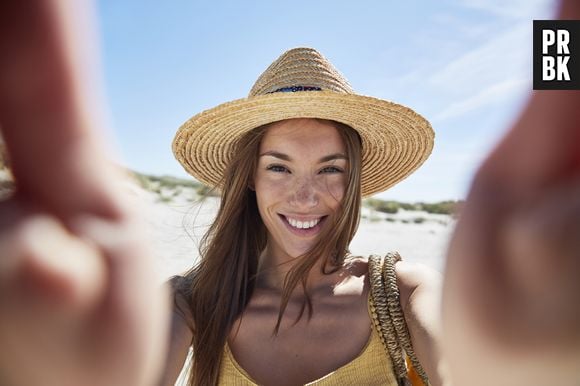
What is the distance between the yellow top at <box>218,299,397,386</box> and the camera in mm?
1730

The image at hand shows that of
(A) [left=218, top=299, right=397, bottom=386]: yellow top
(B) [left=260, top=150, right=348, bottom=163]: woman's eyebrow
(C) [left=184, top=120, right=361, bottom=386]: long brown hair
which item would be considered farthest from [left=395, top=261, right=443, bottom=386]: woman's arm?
(B) [left=260, top=150, right=348, bottom=163]: woman's eyebrow

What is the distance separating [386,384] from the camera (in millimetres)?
1717

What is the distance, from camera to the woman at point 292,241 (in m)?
1.83

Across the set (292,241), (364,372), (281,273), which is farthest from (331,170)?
(364,372)

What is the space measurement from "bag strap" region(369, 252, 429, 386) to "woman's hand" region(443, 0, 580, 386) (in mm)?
1501

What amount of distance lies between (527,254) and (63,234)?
0.56ft

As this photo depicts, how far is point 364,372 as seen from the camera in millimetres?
1749

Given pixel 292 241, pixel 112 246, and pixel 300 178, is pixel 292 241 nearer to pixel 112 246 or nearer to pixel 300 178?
pixel 300 178

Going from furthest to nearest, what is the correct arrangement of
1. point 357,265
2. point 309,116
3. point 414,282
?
point 357,265 → point 309,116 → point 414,282

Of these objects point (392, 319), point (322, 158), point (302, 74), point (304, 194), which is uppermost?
point (302, 74)

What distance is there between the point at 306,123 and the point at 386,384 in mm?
889

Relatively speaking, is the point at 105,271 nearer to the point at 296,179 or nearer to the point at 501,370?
the point at 501,370

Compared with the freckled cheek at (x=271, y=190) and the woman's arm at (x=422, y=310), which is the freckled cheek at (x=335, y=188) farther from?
the woman's arm at (x=422, y=310)

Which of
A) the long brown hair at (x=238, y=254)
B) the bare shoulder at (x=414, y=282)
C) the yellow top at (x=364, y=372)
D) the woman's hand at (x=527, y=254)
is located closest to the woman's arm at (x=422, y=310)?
the bare shoulder at (x=414, y=282)
